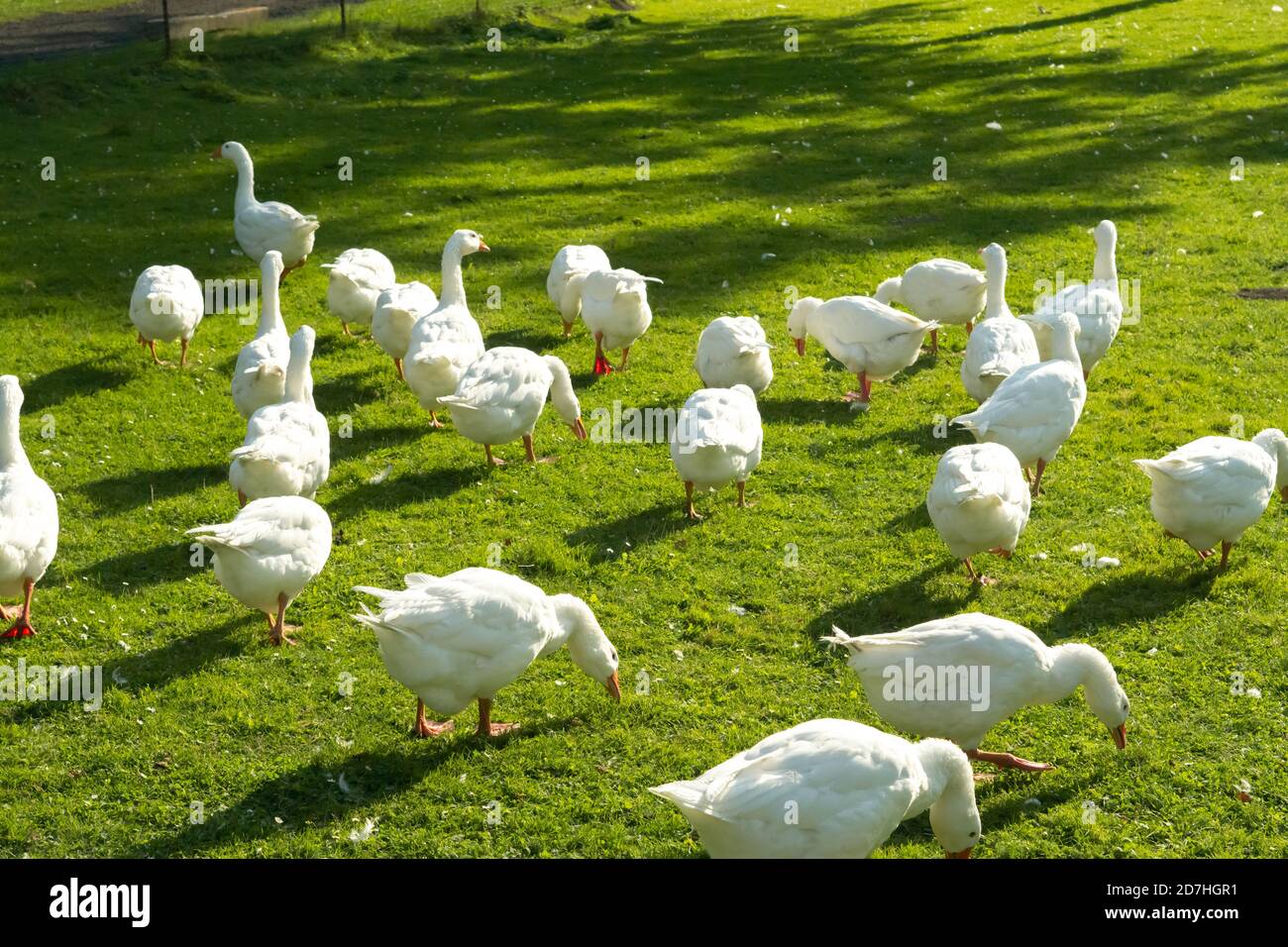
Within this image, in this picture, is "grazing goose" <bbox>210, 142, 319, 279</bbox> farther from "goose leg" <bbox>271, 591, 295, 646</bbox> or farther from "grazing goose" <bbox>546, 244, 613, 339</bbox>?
"goose leg" <bbox>271, 591, 295, 646</bbox>

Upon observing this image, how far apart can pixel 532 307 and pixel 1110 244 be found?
5.66m

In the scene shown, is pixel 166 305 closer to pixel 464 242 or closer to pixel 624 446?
pixel 464 242

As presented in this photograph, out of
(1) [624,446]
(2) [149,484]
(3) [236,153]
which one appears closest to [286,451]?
(2) [149,484]

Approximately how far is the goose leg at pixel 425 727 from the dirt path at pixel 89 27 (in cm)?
1715

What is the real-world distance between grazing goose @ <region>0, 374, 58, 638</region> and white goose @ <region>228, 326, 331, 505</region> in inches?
46.3

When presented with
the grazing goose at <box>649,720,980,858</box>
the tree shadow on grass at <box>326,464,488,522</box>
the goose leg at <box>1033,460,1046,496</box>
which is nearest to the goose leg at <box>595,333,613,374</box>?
the tree shadow on grass at <box>326,464,488,522</box>

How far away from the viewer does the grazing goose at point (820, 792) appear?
5.31 meters

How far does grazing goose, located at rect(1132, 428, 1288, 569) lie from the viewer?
8023mm

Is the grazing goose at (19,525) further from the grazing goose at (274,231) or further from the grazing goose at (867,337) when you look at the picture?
the grazing goose at (867,337)

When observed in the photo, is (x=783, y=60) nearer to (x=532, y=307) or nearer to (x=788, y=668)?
(x=532, y=307)

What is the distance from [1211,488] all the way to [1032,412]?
52.3 inches

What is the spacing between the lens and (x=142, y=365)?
11.9 metres

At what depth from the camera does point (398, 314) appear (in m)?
11.1

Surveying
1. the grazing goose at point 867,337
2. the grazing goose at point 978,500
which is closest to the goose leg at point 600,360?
the grazing goose at point 867,337
